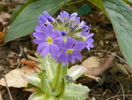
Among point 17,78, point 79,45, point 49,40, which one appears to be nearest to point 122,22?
point 79,45

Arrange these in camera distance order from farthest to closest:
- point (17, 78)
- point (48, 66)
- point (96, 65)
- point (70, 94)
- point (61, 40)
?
point (96, 65) → point (17, 78) → point (48, 66) → point (70, 94) → point (61, 40)

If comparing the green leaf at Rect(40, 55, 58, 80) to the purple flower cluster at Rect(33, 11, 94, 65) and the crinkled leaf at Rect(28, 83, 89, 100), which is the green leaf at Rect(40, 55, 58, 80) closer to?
the crinkled leaf at Rect(28, 83, 89, 100)

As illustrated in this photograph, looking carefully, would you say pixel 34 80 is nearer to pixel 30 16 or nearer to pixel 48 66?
pixel 48 66

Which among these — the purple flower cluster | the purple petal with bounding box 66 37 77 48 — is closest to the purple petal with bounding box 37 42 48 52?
the purple flower cluster

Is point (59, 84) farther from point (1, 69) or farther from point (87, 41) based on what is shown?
point (1, 69)

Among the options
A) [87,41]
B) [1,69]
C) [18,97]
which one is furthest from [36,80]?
[1,69]

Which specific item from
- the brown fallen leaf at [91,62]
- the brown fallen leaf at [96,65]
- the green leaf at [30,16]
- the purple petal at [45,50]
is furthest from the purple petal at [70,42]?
the brown fallen leaf at [91,62]
